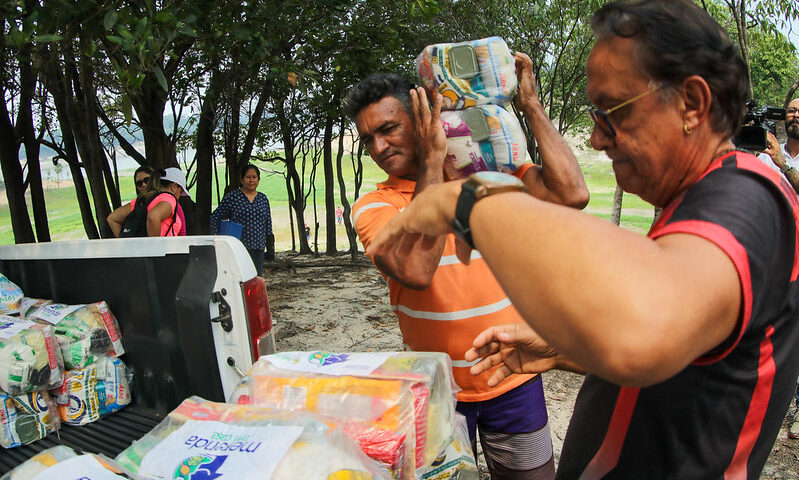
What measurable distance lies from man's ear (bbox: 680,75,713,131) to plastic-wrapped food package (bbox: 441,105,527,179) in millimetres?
991

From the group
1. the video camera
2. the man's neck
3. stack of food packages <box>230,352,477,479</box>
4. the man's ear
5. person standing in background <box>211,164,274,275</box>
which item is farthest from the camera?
person standing in background <box>211,164,274,275</box>

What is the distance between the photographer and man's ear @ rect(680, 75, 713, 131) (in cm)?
94

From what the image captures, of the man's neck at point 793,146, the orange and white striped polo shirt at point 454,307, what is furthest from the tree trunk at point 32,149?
the man's neck at point 793,146

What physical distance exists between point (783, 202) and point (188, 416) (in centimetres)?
125

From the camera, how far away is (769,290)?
0.87 meters

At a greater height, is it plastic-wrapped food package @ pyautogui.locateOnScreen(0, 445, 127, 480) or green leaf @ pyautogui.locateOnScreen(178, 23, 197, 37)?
green leaf @ pyautogui.locateOnScreen(178, 23, 197, 37)

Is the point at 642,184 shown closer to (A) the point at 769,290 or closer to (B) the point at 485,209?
(A) the point at 769,290

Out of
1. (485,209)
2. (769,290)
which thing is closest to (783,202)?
(769,290)

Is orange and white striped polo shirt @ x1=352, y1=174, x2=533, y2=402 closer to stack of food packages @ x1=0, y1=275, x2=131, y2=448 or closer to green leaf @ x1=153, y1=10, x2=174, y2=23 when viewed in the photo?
stack of food packages @ x1=0, y1=275, x2=131, y2=448

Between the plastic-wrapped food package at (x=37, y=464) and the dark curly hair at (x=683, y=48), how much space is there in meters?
1.36

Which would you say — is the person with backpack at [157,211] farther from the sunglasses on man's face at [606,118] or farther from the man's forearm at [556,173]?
the sunglasses on man's face at [606,118]

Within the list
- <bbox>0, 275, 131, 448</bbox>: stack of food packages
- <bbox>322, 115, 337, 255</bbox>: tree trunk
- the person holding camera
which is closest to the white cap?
<bbox>0, 275, 131, 448</bbox>: stack of food packages

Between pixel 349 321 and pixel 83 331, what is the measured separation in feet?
14.7

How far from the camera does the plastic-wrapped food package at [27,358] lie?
225 centimetres
